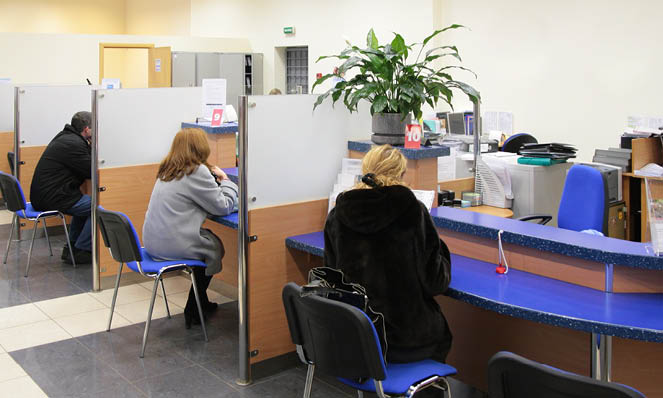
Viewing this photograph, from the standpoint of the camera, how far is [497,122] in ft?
25.3

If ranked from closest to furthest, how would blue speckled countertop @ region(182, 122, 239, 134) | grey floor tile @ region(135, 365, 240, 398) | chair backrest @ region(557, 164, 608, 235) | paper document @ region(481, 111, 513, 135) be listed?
1. grey floor tile @ region(135, 365, 240, 398)
2. chair backrest @ region(557, 164, 608, 235)
3. blue speckled countertop @ region(182, 122, 239, 134)
4. paper document @ region(481, 111, 513, 135)

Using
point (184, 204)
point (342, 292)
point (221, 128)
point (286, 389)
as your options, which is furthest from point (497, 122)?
point (342, 292)

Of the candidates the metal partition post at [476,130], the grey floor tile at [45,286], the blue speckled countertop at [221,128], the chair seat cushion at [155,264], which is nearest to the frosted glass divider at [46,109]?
the grey floor tile at [45,286]

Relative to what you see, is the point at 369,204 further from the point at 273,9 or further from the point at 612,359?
the point at 273,9

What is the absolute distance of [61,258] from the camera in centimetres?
550

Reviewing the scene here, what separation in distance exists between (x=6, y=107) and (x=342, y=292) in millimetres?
5647

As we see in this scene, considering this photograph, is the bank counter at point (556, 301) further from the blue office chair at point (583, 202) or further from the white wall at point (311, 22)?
the white wall at point (311, 22)

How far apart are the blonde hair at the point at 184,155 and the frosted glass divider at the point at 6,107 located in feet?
12.6

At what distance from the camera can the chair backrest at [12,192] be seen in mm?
4930

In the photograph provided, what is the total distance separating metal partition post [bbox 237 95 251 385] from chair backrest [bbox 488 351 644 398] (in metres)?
1.70

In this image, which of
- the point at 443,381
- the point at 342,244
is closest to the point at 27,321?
the point at 342,244

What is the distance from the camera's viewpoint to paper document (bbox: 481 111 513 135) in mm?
7570

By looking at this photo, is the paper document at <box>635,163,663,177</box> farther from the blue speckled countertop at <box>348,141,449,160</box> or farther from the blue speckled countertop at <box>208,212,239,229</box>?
the blue speckled countertop at <box>208,212,239,229</box>

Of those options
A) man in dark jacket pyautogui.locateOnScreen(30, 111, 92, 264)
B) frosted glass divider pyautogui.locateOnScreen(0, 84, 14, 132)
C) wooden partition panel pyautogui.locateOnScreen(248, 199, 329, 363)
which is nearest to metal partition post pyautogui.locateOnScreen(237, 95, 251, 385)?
wooden partition panel pyautogui.locateOnScreen(248, 199, 329, 363)
